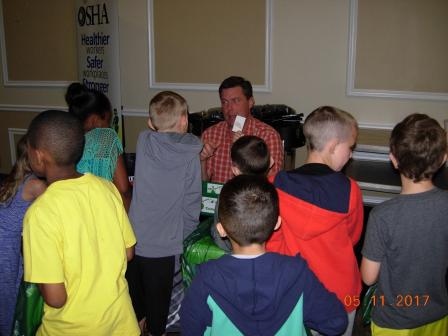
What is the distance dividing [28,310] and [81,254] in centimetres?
29

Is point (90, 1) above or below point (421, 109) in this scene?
above

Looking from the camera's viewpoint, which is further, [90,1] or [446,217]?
[90,1]

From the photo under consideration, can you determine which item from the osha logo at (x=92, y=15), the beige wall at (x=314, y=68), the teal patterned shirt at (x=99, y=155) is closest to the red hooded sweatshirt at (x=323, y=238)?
the teal patterned shirt at (x=99, y=155)

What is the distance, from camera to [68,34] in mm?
5340

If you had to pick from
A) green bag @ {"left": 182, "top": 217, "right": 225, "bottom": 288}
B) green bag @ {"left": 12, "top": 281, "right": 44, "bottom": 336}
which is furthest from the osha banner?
green bag @ {"left": 12, "top": 281, "right": 44, "bottom": 336}

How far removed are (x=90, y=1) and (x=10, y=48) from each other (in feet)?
6.27

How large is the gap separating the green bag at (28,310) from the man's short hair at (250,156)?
89 centimetres

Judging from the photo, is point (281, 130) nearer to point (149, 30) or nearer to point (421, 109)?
point (421, 109)

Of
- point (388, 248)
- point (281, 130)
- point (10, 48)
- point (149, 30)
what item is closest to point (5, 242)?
point (388, 248)

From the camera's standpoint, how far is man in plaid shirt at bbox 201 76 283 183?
9.34 feet

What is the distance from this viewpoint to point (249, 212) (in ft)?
4.31

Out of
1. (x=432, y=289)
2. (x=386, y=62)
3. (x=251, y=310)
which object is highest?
(x=386, y=62)
